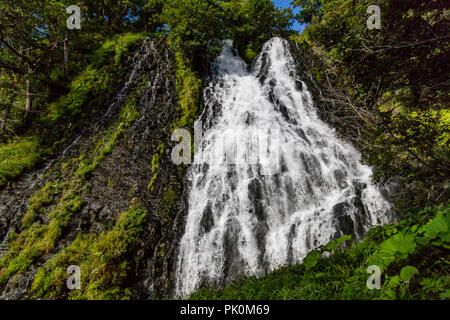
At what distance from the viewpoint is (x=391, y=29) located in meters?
4.49

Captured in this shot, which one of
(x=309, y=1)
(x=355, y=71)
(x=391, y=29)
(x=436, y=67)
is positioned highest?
(x=309, y=1)

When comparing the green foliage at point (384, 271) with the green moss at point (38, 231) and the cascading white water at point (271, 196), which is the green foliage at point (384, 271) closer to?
the cascading white water at point (271, 196)

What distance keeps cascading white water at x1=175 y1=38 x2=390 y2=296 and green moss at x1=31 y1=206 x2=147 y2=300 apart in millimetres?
1657

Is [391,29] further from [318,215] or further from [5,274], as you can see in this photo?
Result: [5,274]

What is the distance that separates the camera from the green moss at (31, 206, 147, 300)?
18.9ft

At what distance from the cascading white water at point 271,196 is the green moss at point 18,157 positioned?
6549mm

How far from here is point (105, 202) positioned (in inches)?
308

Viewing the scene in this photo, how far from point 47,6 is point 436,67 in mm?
14281

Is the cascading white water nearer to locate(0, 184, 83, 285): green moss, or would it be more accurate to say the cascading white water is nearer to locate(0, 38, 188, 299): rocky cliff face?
locate(0, 38, 188, 299): rocky cliff face

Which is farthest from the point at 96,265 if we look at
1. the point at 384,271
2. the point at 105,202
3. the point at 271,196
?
the point at 384,271

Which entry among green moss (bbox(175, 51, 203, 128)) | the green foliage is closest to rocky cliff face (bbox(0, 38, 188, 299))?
green moss (bbox(175, 51, 203, 128))

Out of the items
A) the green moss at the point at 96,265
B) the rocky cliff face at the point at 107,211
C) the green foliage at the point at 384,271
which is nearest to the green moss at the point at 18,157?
the rocky cliff face at the point at 107,211
